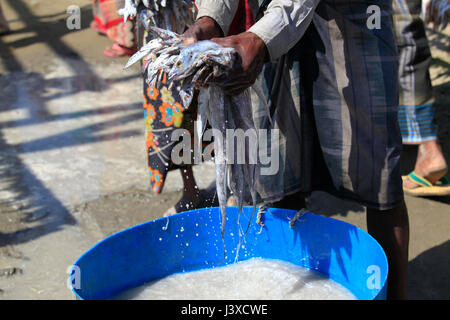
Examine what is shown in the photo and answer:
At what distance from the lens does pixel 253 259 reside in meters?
2.28

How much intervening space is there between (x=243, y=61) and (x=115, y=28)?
4.46 m

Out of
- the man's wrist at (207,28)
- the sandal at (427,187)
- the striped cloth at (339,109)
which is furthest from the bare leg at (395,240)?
the sandal at (427,187)

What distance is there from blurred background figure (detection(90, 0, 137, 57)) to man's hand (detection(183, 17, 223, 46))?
11.7 feet

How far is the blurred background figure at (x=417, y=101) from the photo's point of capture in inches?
127

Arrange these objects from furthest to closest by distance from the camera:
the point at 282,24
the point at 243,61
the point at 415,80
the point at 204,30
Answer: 1. the point at 415,80
2. the point at 204,30
3. the point at 282,24
4. the point at 243,61

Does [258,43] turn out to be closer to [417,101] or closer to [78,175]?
[417,101]

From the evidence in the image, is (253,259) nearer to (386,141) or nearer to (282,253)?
(282,253)

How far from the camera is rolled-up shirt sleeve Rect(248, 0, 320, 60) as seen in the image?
1.62 metres

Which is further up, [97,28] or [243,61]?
[243,61]

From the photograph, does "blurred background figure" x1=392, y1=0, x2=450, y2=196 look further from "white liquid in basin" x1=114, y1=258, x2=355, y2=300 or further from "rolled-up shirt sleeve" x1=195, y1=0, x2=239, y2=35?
"rolled-up shirt sleeve" x1=195, y1=0, x2=239, y2=35

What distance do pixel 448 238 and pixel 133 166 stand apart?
1.95 m

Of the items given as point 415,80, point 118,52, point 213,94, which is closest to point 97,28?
point 118,52

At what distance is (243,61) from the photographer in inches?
60.5

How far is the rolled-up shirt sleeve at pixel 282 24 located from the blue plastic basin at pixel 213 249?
68 centimetres
